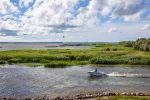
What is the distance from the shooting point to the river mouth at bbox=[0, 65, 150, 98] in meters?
48.9

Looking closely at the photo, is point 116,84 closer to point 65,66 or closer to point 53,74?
point 53,74

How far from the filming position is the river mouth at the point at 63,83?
4891 cm

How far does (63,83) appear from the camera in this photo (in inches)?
2217

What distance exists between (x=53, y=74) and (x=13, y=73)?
960 centimetres

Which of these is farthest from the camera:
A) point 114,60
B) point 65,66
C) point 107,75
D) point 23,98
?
point 114,60

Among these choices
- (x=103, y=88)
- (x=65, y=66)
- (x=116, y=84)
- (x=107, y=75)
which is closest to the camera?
(x=103, y=88)

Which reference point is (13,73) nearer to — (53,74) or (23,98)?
(53,74)

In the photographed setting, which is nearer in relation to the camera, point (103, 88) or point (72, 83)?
point (103, 88)

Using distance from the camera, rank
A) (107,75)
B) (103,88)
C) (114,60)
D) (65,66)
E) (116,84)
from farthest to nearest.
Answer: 1. (114,60)
2. (65,66)
3. (107,75)
4. (116,84)
5. (103,88)

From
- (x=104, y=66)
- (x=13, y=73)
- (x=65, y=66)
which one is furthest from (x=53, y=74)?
(x=104, y=66)

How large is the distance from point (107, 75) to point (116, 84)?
1110 centimetres

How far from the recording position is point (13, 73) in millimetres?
69500

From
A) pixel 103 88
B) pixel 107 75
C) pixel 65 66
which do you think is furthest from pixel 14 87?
pixel 65 66

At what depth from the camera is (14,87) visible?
52.1 meters
